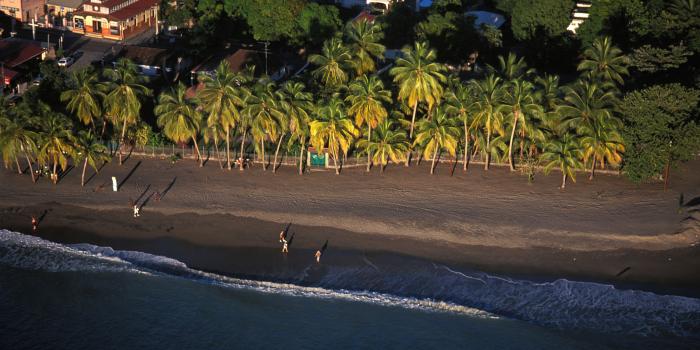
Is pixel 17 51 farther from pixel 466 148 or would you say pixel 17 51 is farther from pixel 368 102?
pixel 466 148

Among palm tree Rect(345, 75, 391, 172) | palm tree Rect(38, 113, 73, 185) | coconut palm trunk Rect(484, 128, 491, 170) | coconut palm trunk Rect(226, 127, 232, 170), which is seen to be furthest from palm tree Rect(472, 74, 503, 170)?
palm tree Rect(38, 113, 73, 185)

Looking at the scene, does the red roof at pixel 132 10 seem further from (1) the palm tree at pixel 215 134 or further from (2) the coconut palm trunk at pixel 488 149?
(2) the coconut palm trunk at pixel 488 149

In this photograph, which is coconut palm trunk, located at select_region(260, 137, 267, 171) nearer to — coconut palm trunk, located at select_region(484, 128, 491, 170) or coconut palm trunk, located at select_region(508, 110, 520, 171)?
coconut palm trunk, located at select_region(484, 128, 491, 170)

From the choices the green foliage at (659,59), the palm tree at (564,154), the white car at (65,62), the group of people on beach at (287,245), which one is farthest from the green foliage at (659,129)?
the white car at (65,62)

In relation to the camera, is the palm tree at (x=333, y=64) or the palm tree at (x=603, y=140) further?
the palm tree at (x=333, y=64)

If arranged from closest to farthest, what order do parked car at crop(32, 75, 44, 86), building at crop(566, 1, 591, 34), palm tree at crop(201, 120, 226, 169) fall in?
palm tree at crop(201, 120, 226, 169) < parked car at crop(32, 75, 44, 86) < building at crop(566, 1, 591, 34)

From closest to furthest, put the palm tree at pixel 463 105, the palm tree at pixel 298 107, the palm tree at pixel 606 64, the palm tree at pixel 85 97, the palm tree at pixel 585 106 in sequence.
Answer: the palm tree at pixel 585 106 → the palm tree at pixel 463 105 → the palm tree at pixel 298 107 → the palm tree at pixel 85 97 → the palm tree at pixel 606 64
